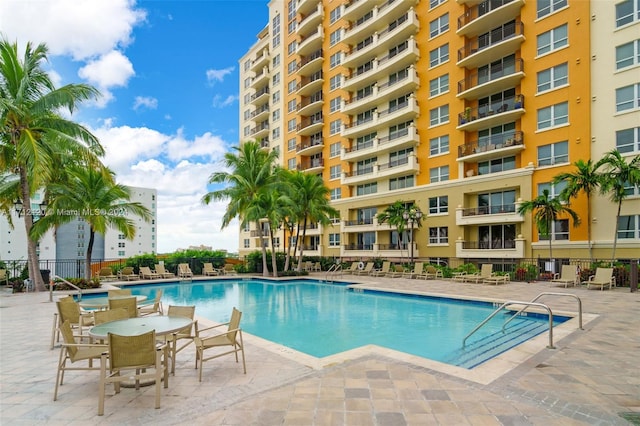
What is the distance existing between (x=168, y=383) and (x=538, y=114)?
25.0 meters

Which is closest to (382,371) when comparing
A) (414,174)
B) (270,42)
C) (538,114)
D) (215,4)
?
(215,4)

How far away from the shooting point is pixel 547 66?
2172cm

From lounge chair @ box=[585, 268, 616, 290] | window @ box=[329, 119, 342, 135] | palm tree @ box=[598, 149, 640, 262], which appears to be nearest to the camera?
lounge chair @ box=[585, 268, 616, 290]

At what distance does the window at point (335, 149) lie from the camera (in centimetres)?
3519

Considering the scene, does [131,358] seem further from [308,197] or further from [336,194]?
[336,194]

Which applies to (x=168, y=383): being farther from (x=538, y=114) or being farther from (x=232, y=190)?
(x=538, y=114)

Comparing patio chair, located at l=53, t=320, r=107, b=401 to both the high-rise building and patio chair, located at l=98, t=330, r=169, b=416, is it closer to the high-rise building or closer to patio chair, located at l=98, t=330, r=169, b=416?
patio chair, located at l=98, t=330, r=169, b=416

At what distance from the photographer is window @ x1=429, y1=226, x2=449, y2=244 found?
26.1 meters

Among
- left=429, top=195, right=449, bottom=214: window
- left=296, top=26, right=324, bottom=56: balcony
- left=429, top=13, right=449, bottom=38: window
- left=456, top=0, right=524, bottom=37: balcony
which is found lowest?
left=429, top=195, right=449, bottom=214: window

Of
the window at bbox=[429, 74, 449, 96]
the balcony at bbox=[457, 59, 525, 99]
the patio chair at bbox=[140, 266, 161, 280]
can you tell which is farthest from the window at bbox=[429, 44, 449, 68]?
the patio chair at bbox=[140, 266, 161, 280]

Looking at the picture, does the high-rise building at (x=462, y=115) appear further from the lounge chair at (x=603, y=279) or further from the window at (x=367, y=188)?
the lounge chair at (x=603, y=279)

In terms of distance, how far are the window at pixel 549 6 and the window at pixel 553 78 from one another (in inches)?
144

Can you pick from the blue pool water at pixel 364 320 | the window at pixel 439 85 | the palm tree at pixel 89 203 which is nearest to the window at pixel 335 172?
the window at pixel 439 85

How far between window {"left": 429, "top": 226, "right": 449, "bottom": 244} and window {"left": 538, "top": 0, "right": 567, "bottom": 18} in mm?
15190
